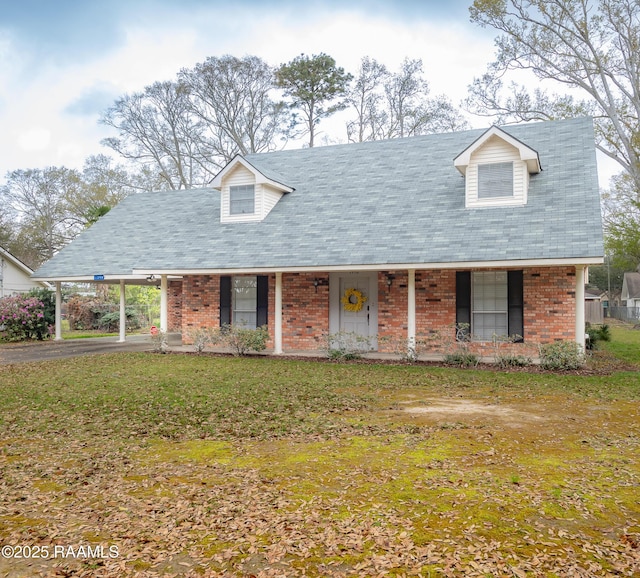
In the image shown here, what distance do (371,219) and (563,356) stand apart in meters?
5.93

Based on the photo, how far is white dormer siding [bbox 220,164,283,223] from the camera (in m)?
16.3

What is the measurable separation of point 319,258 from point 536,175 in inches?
247

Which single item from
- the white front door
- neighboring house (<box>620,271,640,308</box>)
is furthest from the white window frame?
neighboring house (<box>620,271,640,308</box>)

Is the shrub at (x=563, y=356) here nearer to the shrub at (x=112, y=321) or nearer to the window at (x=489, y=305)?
the window at (x=489, y=305)

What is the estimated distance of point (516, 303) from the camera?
12.7 meters

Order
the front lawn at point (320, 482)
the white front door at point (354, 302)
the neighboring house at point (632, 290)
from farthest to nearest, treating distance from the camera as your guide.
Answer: the neighboring house at point (632, 290)
the white front door at point (354, 302)
the front lawn at point (320, 482)

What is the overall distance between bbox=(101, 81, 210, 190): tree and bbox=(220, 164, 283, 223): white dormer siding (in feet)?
→ 45.5

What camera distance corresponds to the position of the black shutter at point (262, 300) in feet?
50.2

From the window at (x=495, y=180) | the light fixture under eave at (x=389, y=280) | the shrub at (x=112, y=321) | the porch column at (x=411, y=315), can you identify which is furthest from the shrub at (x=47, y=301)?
the window at (x=495, y=180)

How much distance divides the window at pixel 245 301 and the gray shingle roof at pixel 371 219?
1153 millimetres

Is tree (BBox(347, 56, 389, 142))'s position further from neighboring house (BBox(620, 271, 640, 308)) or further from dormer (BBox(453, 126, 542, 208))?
neighboring house (BBox(620, 271, 640, 308))

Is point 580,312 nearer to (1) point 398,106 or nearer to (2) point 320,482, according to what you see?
(2) point 320,482

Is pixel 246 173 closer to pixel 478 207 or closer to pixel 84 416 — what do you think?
pixel 478 207

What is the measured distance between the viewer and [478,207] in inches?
540
